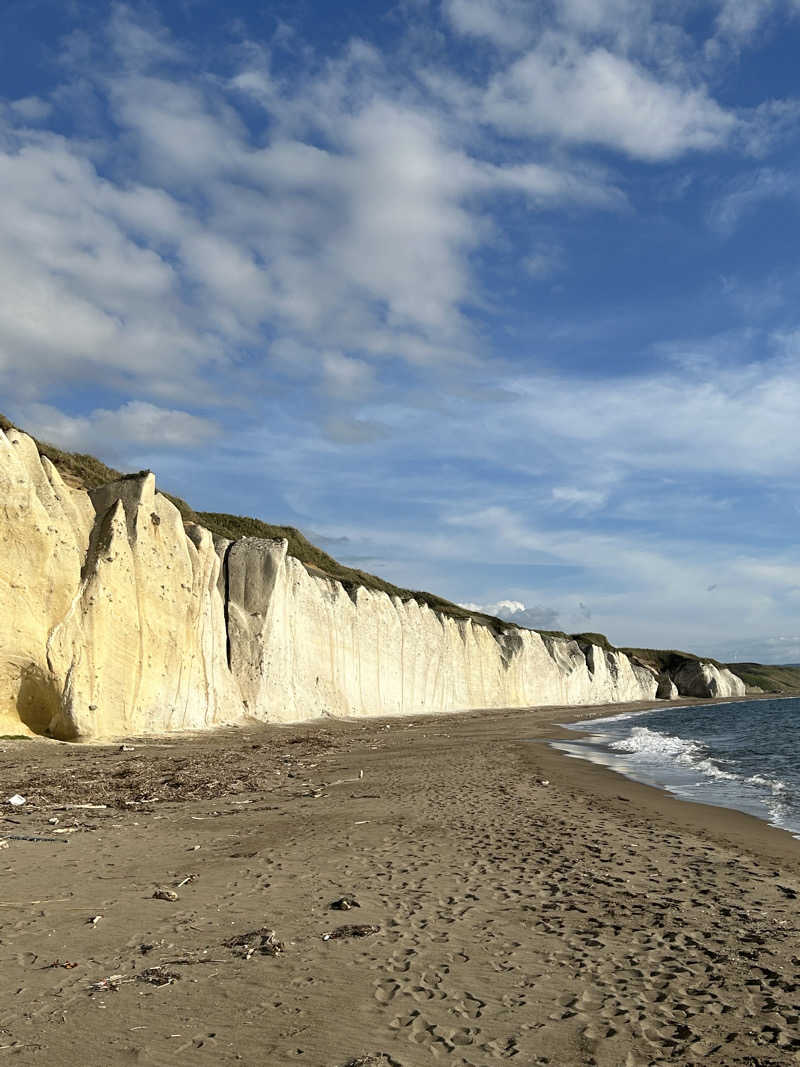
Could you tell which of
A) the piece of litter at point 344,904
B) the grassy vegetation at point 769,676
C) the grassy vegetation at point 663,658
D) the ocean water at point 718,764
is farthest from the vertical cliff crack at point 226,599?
the grassy vegetation at point 769,676

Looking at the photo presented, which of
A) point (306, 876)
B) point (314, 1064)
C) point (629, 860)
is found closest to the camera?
point (314, 1064)

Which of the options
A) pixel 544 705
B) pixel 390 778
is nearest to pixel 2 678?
pixel 390 778

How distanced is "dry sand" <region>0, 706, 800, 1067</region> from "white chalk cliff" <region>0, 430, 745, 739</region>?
807cm

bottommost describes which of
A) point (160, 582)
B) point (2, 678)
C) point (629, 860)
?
point (629, 860)

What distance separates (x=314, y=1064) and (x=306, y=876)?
119 inches

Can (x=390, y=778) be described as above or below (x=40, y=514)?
below

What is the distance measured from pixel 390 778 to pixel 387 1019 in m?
9.00

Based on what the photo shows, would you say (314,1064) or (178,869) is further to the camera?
(178,869)

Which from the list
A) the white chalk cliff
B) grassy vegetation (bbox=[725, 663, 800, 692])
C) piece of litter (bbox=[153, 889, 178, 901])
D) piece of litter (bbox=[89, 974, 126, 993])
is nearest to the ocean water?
piece of litter (bbox=[153, 889, 178, 901])

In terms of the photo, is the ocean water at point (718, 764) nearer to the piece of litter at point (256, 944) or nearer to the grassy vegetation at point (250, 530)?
the piece of litter at point (256, 944)

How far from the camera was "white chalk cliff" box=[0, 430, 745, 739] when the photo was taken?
55.6 ft

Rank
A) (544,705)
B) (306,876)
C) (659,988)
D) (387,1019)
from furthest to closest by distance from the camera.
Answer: (544,705)
(306,876)
(659,988)
(387,1019)

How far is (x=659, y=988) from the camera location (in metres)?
3.98

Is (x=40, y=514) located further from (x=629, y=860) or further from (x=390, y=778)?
(x=629, y=860)
